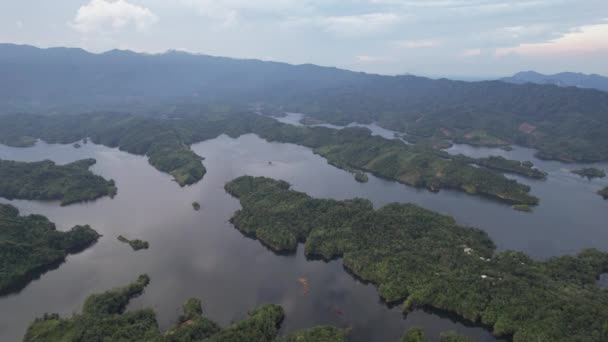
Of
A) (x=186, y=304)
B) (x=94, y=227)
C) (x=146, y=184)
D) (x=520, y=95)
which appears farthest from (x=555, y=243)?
(x=520, y=95)

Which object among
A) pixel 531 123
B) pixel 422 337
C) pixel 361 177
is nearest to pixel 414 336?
pixel 422 337

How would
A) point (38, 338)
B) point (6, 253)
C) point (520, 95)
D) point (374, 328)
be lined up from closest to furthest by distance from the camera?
point (38, 338), point (374, 328), point (6, 253), point (520, 95)

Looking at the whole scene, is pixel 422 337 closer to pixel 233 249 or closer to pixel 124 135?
pixel 233 249

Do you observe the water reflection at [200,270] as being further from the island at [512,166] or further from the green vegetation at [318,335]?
the island at [512,166]

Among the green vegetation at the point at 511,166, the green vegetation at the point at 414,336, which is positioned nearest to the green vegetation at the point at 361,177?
the green vegetation at the point at 511,166

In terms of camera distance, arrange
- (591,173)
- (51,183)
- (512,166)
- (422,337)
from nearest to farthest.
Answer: (422,337) < (51,183) < (591,173) < (512,166)

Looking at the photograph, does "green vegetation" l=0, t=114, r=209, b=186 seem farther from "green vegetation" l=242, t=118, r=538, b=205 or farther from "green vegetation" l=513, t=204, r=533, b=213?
"green vegetation" l=513, t=204, r=533, b=213

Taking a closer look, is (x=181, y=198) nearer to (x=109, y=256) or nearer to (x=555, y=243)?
(x=109, y=256)
